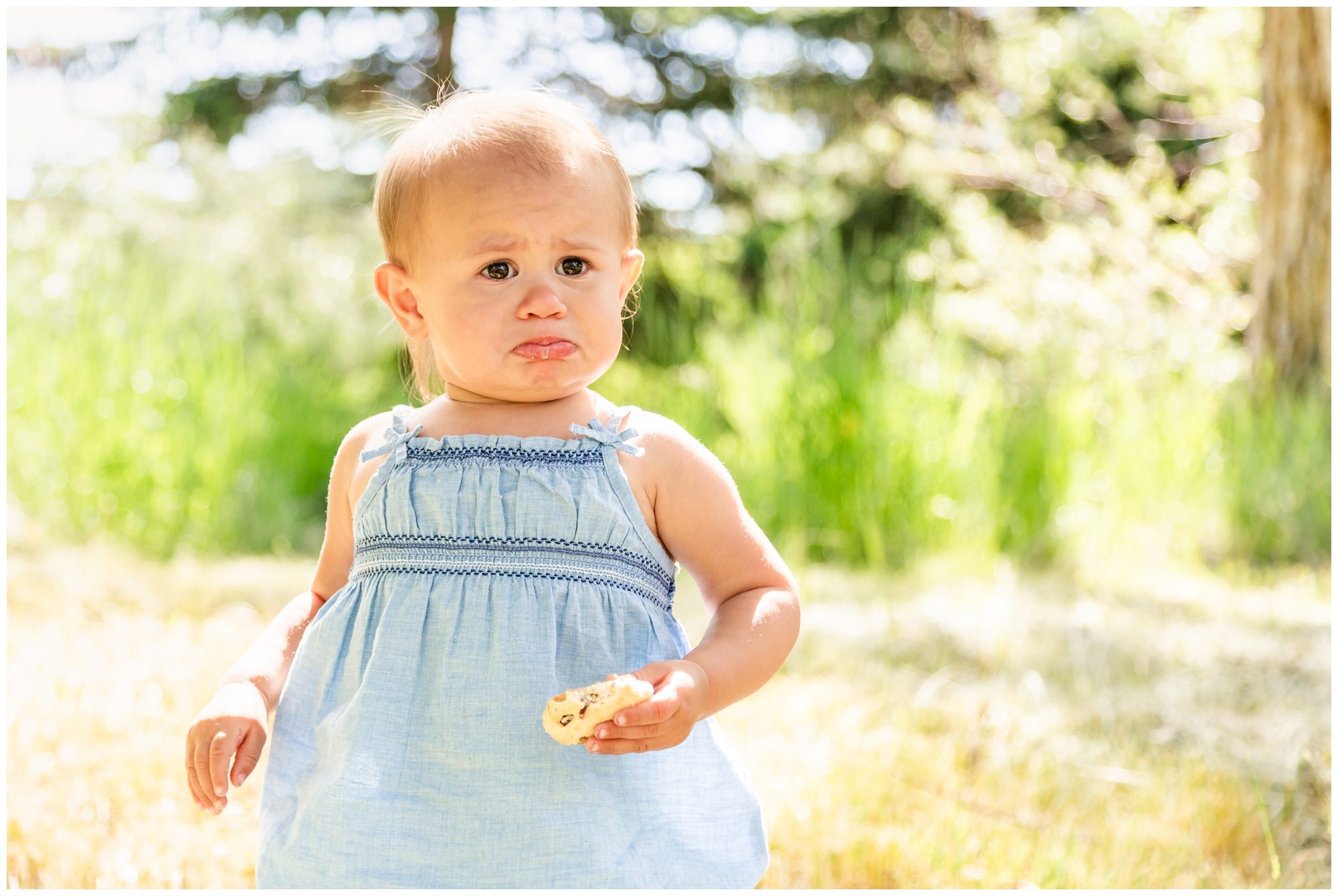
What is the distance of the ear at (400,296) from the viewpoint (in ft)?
4.78

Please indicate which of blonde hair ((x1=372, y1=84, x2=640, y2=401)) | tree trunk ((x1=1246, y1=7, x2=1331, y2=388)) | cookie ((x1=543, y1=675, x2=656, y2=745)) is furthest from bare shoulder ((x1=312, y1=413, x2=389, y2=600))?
tree trunk ((x1=1246, y1=7, x2=1331, y2=388))

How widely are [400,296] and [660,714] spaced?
0.65 metres

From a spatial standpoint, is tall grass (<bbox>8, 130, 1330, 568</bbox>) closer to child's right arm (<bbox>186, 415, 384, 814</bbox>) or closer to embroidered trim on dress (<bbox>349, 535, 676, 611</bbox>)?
child's right arm (<bbox>186, 415, 384, 814</bbox>)

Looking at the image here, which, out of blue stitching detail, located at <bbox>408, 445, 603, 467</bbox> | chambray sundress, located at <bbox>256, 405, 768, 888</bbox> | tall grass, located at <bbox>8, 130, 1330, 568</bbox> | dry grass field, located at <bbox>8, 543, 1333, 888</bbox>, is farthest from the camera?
tall grass, located at <bbox>8, 130, 1330, 568</bbox>

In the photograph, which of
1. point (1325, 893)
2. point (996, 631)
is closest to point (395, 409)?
point (1325, 893)

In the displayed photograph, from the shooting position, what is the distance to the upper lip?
1.37 m

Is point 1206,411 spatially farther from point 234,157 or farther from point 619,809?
point 234,157

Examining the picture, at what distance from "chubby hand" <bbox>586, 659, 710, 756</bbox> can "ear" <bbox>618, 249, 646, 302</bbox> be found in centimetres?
50

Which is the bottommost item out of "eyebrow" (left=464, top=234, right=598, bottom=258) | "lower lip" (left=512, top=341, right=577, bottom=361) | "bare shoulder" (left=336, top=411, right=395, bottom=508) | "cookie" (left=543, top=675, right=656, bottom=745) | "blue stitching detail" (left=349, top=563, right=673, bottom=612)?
"cookie" (left=543, top=675, right=656, bottom=745)

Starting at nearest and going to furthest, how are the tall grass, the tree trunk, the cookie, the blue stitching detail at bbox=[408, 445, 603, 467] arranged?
the cookie, the blue stitching detail at bbox=[408, 445, 603, 467], the tall grass, the tree trunk

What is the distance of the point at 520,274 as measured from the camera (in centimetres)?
137

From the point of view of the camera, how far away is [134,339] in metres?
5.34

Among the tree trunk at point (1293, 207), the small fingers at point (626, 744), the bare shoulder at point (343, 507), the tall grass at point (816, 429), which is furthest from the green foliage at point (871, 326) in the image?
the small fingers at point (626, 744)

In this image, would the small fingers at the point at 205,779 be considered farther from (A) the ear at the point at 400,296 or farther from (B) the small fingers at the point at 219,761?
(A) the ear at the point at 400,296
